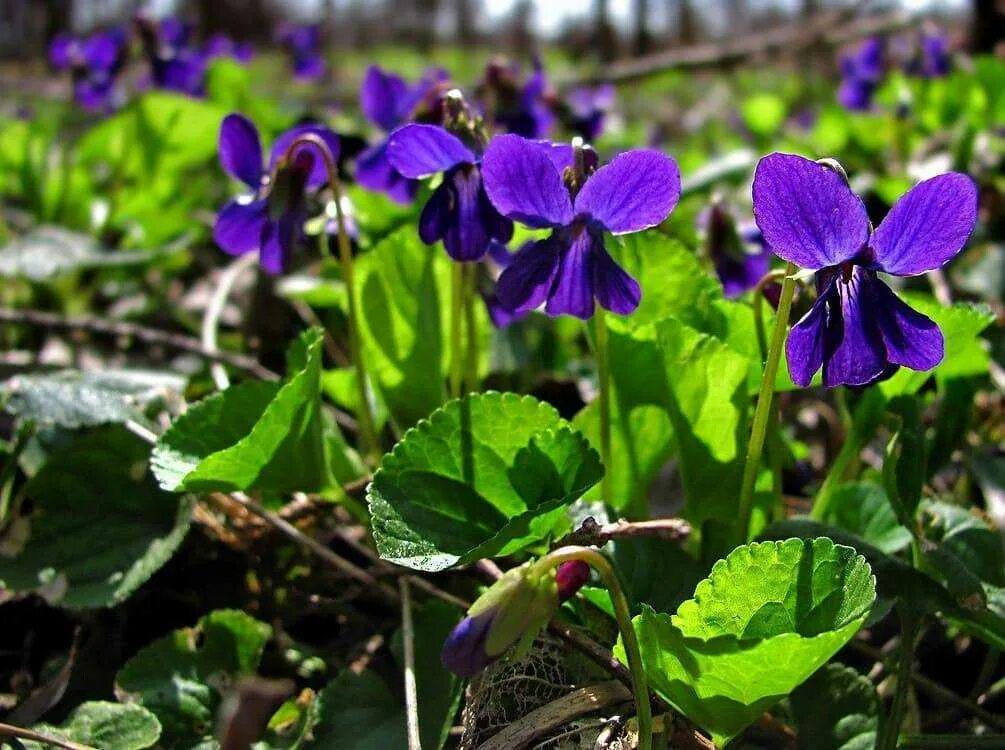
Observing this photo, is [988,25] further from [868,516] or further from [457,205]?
[457,205]

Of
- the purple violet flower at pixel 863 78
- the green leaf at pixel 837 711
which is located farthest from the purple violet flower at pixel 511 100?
the purple violet flower at pixel 863 78

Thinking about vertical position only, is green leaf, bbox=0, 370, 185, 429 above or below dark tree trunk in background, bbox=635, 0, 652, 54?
below

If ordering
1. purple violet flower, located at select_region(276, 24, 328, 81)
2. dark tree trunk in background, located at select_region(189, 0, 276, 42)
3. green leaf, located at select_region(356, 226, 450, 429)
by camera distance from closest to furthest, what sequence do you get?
green leaf, located at select_region(356, 226, 450, 429) < purple violet flower, located at select_region(276, 24, 328, 81) < dark tree trunk in background, located at select_region(189, 0, 276, 42)

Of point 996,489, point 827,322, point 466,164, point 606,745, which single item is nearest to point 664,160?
point 827,322

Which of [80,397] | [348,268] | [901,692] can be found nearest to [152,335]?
[80,397]

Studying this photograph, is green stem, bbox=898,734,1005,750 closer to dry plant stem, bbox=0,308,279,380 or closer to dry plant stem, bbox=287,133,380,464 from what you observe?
dry plant stem, bbox=287,133,380,464

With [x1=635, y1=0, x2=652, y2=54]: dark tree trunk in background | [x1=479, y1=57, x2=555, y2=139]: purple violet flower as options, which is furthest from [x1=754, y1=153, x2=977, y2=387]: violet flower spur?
[x1=635, y1=0, x2=652, y2=54]: dark tree trunk in background
